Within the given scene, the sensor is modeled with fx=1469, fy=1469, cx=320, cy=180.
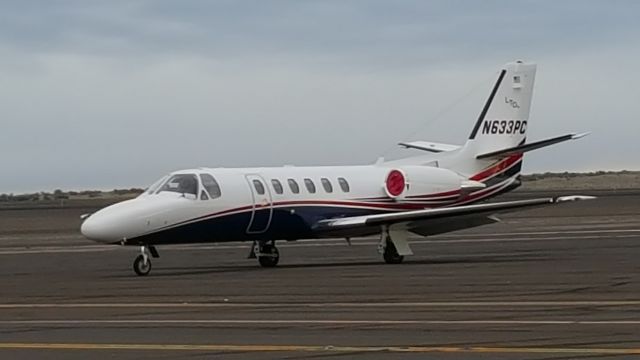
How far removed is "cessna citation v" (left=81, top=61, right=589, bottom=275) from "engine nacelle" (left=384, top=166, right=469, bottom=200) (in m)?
0.02

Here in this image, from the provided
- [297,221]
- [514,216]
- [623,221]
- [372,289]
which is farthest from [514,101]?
[514,216]

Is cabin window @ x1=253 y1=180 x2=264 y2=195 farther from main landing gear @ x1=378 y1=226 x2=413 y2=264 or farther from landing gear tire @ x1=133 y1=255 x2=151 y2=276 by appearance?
landing gear tire @ x1=133 y1=255 x2=151 y2=276

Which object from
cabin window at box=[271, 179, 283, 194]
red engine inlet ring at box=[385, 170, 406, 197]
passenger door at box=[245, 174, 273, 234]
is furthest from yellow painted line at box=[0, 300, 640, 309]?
red engine inlet ring at box=[385, 170, 406, 197]

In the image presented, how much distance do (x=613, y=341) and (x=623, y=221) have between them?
4150 cm

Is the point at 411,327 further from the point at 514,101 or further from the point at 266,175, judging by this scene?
the point at 514,101

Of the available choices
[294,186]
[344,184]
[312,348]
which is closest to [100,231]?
[294,186]

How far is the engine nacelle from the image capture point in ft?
117

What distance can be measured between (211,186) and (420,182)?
19.7 ft

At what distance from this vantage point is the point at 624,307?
63.5ft

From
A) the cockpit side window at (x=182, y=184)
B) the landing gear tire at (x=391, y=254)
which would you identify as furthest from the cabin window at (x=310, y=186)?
the cockpit side window at (x=182, y=184)

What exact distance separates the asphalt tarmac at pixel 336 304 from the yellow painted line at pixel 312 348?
20 mm

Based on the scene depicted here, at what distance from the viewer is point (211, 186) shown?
32375 mm

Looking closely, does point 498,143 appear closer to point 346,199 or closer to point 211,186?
point 346,199

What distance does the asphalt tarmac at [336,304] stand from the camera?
15484mm
